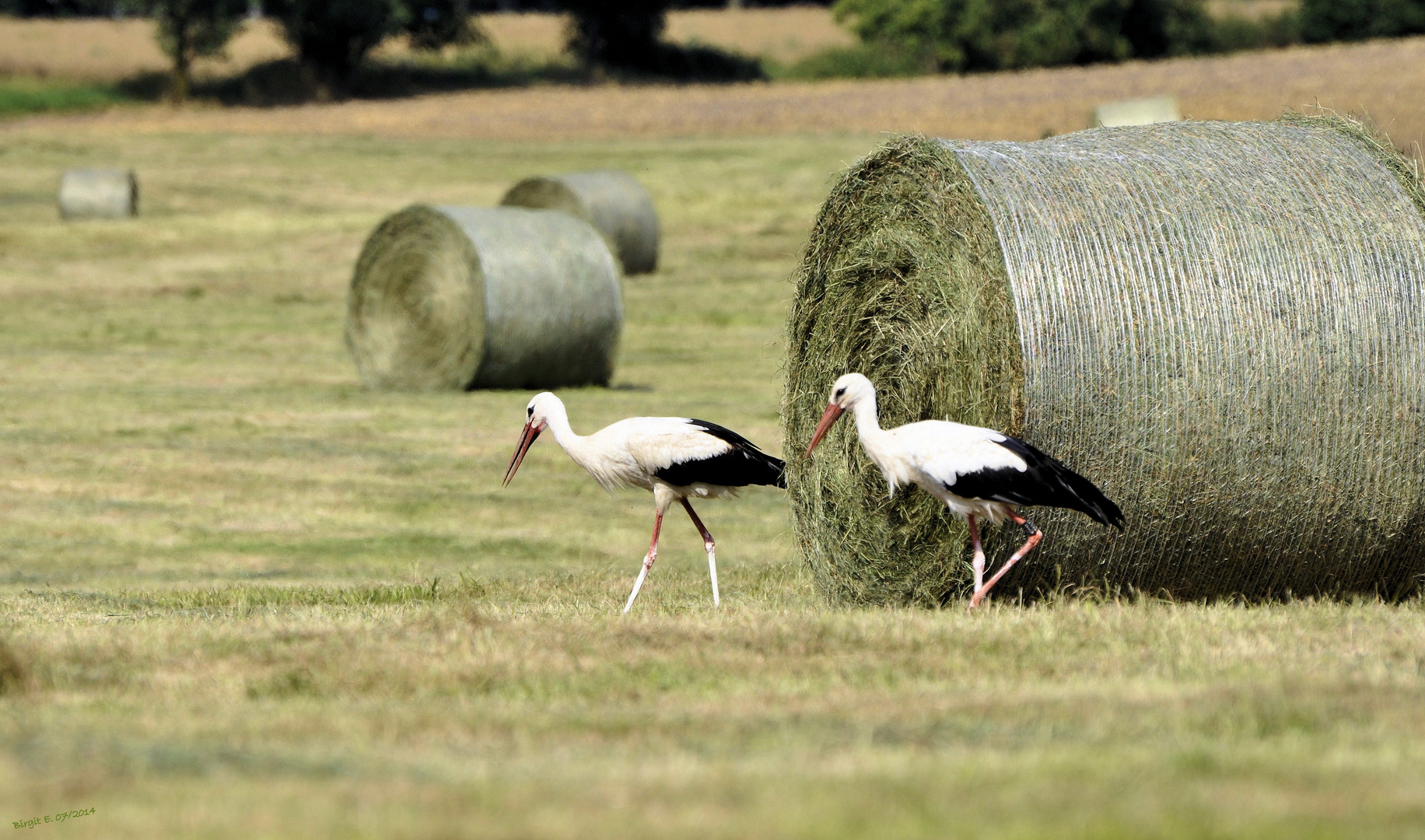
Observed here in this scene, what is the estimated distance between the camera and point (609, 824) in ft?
16.0

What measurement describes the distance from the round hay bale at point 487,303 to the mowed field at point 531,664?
464 millimetres

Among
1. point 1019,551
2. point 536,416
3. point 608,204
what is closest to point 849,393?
point 1019,551

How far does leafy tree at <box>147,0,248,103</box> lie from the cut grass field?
44.6 meters

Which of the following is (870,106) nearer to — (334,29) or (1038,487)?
(334,29)

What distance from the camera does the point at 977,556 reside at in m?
9.12

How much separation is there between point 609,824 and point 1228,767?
1.89 m

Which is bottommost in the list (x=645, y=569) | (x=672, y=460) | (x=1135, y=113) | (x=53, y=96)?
(x=53, y=96)

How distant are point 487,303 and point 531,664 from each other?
13.5 meters

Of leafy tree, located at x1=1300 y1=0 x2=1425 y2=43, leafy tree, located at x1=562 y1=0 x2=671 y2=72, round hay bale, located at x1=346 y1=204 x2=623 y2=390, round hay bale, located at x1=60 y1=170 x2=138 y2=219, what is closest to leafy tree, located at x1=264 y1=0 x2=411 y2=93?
leafy tree, located at x1=562 y1=0 x2=671 y2=72

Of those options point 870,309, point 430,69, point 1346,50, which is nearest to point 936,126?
point 1346,50

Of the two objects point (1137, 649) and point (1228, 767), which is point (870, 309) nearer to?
point (1137, 649)

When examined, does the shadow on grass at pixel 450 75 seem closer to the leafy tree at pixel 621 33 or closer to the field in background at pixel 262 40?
the leafy tree at pixel 621 33

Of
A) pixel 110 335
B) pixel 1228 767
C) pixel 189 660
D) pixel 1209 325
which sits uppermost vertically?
pixel 1209 325

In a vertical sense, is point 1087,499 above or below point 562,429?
above
